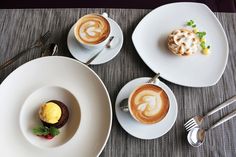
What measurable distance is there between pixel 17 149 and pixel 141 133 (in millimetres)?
335

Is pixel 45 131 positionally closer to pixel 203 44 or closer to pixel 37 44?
pixel 37 44

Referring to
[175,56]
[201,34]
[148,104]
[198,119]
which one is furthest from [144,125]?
[201,34]

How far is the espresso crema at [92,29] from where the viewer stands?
86 cm

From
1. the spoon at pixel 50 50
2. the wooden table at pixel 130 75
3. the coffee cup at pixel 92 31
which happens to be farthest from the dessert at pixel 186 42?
the spoon at pixel 50 50

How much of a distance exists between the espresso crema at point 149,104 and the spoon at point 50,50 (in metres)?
0.30

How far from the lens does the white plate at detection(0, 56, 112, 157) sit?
Result: 714 millimetres

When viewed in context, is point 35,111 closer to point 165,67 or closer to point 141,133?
point 141,133

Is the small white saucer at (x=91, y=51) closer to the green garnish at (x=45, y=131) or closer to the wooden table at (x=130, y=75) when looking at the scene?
the wooden table at (x=130, y=75)

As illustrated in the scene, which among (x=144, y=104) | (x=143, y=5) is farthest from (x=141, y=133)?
(x=143, y=5)

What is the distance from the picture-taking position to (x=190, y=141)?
77cm

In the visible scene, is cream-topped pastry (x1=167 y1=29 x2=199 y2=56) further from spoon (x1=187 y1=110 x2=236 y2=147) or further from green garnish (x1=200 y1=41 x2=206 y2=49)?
spoon (x1=187 y1=110 x2=236 y2=147)

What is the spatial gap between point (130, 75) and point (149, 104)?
0.13 metres

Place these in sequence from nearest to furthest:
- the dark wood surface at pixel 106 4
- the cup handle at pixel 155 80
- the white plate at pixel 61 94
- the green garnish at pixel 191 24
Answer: the white plate at pixel 61 94 < the cup handle at pixel 155 80 < the green garnish at pixel 191 24 < the dark wood surface at pixel 106 4

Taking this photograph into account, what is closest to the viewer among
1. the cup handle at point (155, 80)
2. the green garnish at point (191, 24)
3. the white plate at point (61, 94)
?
the white plate at point (61, 94)
